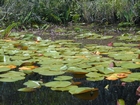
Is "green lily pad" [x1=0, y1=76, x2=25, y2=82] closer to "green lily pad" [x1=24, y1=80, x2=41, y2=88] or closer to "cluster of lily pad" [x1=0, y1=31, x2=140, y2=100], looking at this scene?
"cluster of lily pad" [x1=0, y1=31, x2=140, y2=100]

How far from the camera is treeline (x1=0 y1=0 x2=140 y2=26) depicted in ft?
17.5

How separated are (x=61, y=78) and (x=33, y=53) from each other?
0.90 metres

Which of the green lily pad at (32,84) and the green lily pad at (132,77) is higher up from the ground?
the green lily pad at (32,84)

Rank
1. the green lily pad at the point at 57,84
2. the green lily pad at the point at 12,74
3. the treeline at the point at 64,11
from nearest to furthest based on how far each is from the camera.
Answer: the green lily pad at the point at 57,84 → the green lily pad at the point at 12,74 → the treeline at the point at 64,11

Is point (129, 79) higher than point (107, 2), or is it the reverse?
point (107, 2)

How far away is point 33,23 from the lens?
5699 mm

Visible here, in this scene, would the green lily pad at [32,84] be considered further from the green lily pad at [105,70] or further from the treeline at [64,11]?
the treeline at [64,11]

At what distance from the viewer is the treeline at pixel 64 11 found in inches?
211

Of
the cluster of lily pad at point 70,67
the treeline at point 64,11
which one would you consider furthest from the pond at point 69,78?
the treeline at point 64,11

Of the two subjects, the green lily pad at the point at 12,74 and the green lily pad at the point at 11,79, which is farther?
the green lily pad at the point at 12,74

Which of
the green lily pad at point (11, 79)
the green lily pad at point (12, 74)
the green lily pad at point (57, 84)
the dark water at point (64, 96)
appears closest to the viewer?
the dark water at point (64, 96)

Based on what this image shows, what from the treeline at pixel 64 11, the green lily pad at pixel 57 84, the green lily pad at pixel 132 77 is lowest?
the green lily pad at pixel 132 77

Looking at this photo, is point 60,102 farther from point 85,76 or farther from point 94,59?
point 94,59

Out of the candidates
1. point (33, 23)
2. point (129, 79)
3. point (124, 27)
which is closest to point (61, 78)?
point (129, 79)
